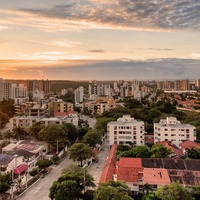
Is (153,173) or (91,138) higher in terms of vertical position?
(91,138)

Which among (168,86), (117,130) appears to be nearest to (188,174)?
(117,130)

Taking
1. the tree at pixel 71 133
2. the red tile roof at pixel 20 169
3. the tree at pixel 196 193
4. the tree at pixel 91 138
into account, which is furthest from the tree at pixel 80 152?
the tree at pixel 196 193

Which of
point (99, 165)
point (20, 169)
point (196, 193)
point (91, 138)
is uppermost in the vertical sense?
point (91, 138)

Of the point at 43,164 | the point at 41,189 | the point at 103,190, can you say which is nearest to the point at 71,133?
the point at 43,164

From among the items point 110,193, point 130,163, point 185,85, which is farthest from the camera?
point 185,85

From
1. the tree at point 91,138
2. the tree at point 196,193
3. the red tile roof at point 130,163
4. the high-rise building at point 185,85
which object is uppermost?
the high-rise building at point 185,85

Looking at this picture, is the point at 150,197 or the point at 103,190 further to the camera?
the point at 150,197

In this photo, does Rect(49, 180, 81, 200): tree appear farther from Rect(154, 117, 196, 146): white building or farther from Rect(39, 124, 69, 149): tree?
Rect(154, 117, 196, 146): white building

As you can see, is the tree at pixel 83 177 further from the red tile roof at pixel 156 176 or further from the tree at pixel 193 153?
the tree at pixel 193 153

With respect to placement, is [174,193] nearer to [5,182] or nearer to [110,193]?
[110,193]
